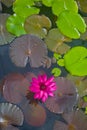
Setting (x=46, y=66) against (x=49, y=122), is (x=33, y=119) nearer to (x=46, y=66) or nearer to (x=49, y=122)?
(x=49, y=122)

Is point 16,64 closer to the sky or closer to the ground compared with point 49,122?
closer to the sky

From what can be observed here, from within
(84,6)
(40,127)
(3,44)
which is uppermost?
(84,6)

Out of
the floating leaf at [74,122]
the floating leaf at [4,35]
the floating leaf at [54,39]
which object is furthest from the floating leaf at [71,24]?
the floating leaf at [74,122]

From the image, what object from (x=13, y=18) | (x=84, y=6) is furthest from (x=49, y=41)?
(x=84, y=6)

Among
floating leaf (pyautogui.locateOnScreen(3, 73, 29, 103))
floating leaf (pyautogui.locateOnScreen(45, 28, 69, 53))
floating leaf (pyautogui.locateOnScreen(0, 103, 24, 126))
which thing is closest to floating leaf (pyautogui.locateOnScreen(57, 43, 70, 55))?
floating leaf (pyautogui.locateOnScreen(45, 28, 69, 53))

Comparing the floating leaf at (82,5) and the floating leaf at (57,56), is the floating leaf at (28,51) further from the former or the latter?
the floating leaf at (82,5)

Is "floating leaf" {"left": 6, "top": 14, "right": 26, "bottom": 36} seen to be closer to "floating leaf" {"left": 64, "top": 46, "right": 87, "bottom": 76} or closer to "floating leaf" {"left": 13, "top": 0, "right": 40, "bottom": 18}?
"floating leaf" {"left": 13, "top": 0, "right": 40, "bottom": 18}

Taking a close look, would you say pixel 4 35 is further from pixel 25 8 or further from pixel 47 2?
pixel 47 2
